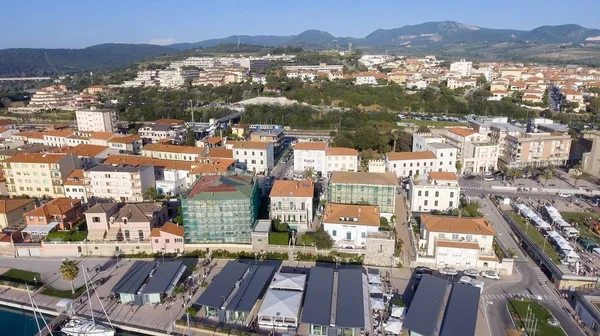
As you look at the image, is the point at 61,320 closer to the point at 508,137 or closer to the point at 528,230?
the point at 528,230

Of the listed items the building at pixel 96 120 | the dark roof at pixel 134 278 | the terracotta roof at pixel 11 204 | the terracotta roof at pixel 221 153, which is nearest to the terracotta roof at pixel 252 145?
the terracotta roof at pixel 221 153

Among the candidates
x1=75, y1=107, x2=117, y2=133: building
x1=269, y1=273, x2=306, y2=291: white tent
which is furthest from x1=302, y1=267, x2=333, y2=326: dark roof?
x1=75, y1=107, x2=117, y2=133: building

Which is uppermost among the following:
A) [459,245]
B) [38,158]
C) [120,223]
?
[38,158]

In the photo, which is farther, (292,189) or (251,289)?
(292,189)

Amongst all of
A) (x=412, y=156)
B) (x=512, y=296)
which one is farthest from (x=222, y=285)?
(x=412, y=156)

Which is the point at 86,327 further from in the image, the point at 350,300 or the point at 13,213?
the point at 13,213

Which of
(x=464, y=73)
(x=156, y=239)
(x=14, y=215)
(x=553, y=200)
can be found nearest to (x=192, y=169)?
(x=156, y=239)
